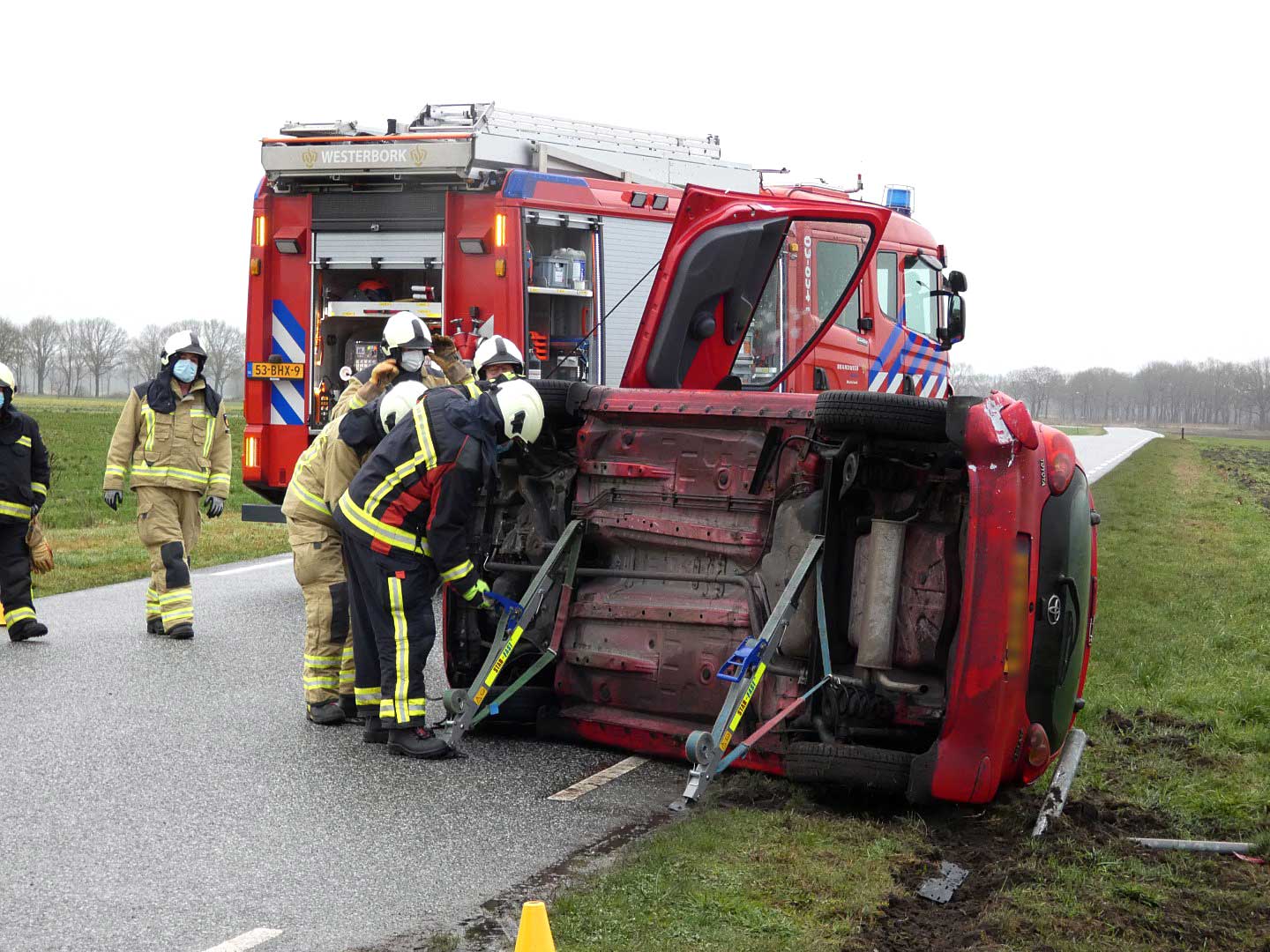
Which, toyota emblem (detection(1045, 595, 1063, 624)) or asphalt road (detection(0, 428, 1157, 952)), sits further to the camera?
toyota emblem (detection(1045, 595, 1063, 624))

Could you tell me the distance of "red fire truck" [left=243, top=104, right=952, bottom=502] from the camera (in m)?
10.7

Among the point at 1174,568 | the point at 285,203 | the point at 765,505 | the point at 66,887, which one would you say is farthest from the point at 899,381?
the point at 66,887

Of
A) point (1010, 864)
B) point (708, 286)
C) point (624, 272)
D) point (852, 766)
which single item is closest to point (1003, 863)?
point (1010, 864)

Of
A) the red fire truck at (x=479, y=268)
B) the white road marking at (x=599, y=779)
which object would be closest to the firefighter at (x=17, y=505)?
the red fire truck at (x=479, y=268)

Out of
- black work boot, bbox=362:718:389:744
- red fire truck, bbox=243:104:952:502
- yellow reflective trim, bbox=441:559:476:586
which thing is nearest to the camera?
yellow reflective trim, bbox=441:559:476:586

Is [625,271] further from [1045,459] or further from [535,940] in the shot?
[535,940]

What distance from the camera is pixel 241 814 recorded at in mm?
5293

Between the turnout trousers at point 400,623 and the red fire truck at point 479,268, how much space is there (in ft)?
14.7

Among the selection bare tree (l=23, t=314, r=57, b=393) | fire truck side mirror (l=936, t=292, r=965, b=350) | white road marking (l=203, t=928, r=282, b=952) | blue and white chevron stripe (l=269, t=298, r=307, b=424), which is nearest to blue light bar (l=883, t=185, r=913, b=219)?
fire truck side mirror (l=936, t=292, r=965, b=350)

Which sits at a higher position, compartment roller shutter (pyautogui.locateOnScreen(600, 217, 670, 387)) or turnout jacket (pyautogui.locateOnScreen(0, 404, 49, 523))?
compartment roller shutter (pyautogui.locateOnScreen(600, 217, 670, 387))

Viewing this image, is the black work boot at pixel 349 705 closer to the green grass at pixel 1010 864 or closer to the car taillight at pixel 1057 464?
the green grass at pixel 1010 864

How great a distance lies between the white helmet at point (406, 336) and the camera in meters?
7.49

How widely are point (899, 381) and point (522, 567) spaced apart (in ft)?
18.7

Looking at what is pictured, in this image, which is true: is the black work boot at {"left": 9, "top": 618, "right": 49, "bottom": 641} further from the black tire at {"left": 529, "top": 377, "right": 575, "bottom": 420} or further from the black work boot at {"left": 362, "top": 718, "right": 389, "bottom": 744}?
the black tire at {"left": 529, "top": 377, "right": 575, "bottom": 420}
